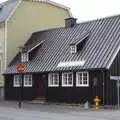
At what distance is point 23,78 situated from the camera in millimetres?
41750

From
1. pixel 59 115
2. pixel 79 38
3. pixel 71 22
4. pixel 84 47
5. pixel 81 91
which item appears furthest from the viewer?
pixel 71 22

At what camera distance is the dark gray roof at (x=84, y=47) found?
34062mm

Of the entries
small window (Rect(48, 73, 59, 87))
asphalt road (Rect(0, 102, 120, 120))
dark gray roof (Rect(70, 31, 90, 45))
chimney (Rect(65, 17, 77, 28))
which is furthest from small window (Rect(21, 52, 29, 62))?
asphalt road (Rect(0, 102, 120, 120))

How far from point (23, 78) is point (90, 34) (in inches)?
325

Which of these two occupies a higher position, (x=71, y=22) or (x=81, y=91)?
(x=71, y=22)

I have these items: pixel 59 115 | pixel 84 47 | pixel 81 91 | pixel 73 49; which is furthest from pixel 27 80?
pixel 59 115

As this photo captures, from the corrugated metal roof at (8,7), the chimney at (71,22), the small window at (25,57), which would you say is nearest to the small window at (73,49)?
the chimney at (71,22)

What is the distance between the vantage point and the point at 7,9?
49.3 meters

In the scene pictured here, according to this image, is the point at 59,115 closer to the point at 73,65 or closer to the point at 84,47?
the point at 73,65

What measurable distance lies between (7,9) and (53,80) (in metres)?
14.8

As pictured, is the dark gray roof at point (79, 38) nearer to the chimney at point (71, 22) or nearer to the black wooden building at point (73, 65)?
the black wooden building at point (73, 65)

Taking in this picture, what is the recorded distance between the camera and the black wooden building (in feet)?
109

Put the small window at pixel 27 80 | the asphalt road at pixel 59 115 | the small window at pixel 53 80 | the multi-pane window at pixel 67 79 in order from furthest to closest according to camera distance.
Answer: the small window at pixel 27 80 < the small window at pixel 53 80 < the multi-pane window at pixel 67 79 < the asphalt road at pixel 59 115

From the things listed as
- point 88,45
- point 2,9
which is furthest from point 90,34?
point 2,9
